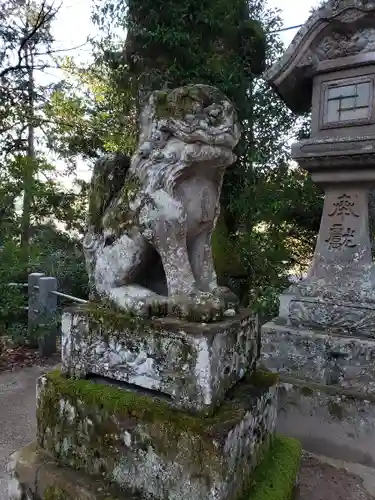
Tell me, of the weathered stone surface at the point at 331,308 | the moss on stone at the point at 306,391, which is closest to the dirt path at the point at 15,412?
the moss on stone at the point at 306,391

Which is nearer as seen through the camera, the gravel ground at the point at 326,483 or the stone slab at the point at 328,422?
the gravel ground at the point at 326,483

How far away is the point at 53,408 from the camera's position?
1.68 metres

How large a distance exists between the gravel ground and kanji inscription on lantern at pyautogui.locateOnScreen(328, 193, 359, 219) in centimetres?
168

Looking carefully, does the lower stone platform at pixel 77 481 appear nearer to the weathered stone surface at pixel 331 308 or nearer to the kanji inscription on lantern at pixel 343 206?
the weathered stone surface at pixel 331 308

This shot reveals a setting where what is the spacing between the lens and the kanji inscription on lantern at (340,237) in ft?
9.73

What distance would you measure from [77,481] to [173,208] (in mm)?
1102

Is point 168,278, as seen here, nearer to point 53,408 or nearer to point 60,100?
point 53,408

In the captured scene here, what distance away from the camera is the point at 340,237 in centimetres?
301

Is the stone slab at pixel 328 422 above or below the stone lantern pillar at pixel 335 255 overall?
below

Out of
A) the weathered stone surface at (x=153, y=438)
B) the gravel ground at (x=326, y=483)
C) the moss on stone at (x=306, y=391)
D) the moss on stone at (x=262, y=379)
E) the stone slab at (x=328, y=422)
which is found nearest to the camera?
the weathered stone surface at (x=153, y=438)

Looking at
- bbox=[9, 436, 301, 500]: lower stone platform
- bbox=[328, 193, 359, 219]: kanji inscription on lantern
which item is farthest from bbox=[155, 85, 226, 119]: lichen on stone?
bbox=[328, 193, 359, 219]: kanji inscription on lantern

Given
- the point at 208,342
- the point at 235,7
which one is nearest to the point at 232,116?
the point at 208,342

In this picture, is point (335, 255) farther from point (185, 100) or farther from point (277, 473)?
point (185, 100)

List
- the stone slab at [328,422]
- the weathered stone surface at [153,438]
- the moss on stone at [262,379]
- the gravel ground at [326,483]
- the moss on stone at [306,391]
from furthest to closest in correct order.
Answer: the moss on stone at [306,391] < the stone slab at [328,422] < the gravel ground at [326,483] < the moss on stone at [262,379] < the weathered stone surface at [153,438]
